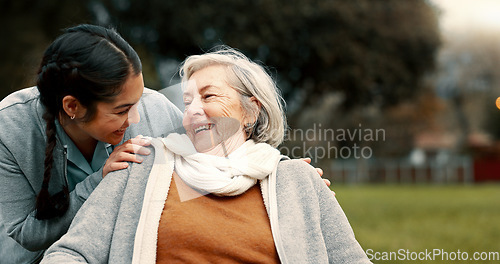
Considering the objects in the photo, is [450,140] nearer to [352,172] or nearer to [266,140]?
[352,172]

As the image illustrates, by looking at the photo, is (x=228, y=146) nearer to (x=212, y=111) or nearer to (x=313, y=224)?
(x=212, y=111)

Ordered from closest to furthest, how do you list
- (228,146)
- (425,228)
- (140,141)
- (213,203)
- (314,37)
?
(213,203) < (140,141) < (228,146) < (425,228) < (314,37)

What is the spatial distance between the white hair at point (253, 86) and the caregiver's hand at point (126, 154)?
→ 36cm

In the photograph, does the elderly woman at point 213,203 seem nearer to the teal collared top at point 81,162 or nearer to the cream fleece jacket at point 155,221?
the cream fleece jacket at point 155,221

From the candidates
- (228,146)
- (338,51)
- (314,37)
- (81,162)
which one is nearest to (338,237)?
(228,146)

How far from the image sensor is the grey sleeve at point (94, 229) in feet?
6.07

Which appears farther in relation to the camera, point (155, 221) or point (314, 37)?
point (314, 37)

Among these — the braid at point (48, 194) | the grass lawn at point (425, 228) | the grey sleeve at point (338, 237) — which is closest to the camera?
the grey sleeve at point (338, 237)

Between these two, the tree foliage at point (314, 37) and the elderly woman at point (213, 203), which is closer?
the elderly woman at point (213, 203)

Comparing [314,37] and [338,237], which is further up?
[314,37]

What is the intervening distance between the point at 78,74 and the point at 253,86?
0.66m

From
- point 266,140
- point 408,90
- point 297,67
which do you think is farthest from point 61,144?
point 408,90

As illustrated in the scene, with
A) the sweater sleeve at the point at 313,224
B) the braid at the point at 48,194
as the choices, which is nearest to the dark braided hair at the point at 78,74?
the braid at the point at 48,194

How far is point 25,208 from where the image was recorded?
2197 millimetres
